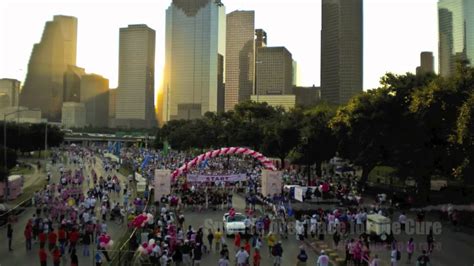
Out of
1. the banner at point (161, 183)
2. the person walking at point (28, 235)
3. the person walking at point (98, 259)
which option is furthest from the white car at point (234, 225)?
the banner at point (161, 183)

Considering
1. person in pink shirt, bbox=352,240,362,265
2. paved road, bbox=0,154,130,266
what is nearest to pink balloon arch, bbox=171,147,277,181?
paved road, bbox=0,154,130,266

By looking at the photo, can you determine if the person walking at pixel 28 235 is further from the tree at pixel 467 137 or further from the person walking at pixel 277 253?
the tree at pixel 467 137

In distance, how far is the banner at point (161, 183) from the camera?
125 ft

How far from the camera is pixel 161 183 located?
→ 125 ft

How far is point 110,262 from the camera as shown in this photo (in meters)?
20.0

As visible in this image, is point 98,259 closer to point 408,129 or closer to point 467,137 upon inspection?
point 467,137

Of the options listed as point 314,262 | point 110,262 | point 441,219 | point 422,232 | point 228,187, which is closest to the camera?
point 110,262

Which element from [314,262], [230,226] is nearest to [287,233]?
[230,226]

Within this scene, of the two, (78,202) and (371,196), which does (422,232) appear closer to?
(371,196)

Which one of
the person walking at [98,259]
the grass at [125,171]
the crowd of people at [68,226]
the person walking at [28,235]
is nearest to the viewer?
the person walking at [98,259]

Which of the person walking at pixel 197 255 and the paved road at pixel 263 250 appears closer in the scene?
the person walking at pixel 197 255

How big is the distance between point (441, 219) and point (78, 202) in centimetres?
2423

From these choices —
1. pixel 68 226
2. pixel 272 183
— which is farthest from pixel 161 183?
pixel 68 226

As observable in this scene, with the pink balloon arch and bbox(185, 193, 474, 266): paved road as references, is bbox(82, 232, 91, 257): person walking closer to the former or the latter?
bbox(185, 193, 474, 266): paved road
